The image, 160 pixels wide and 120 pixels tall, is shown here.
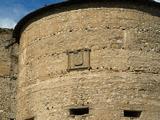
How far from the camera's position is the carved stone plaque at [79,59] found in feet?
47.2

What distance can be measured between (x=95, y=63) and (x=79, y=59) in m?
0.53

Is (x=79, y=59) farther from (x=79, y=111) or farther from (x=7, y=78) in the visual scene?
(x=7, y=78)

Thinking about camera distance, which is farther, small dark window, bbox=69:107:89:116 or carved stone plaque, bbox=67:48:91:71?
carved stone plaque, bbox=67:48:91:71

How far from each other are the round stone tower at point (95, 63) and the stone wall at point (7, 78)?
281 centimetres

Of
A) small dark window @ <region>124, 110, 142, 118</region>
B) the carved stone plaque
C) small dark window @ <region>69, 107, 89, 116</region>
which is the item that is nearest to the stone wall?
the carved stone plaque

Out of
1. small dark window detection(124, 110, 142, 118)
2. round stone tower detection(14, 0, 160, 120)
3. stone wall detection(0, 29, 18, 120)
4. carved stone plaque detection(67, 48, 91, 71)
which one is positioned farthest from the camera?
stone wall detection(0, 29, 18, 120)

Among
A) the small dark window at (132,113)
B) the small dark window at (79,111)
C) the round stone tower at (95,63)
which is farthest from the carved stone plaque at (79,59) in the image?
the small dark window at (132,113)

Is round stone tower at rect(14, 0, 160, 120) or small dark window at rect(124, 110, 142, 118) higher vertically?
round stone tower at rect(14, 0, 160, 120)

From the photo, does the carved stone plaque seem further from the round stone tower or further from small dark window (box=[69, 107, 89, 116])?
small dark window (box=[69, 107, 89, 116])

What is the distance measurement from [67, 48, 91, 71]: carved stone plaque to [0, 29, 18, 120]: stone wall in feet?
15.5

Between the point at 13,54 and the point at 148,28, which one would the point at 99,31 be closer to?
the point at 148,28

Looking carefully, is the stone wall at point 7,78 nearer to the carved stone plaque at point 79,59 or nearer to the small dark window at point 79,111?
→ the carved stone plaque at point 79,59

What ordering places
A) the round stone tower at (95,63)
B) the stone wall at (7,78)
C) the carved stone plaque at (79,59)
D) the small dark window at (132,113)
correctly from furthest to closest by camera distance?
the stone wall at (7,78) → the carved stone plaque at (79,59) → the round stone tower at (95,63) → the small dark window at (132,113)

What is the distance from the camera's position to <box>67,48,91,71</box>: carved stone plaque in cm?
1439
